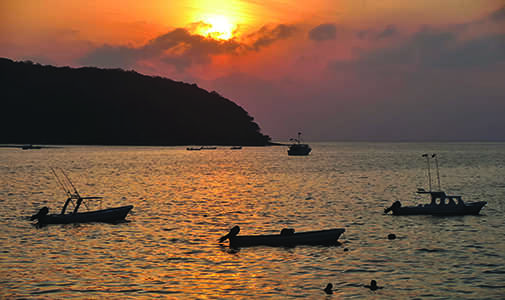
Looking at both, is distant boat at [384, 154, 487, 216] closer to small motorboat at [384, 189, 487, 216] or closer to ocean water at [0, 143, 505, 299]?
small motorboat at [384, 189, 487, 216]

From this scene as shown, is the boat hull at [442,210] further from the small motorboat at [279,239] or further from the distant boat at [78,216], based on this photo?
the distant boat at [78,216]

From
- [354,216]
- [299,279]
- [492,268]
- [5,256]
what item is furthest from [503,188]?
[5,256]

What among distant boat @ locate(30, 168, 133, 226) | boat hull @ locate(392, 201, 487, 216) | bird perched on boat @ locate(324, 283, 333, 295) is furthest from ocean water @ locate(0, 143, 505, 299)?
distant boat @ locate(30, 168, 133, 226)

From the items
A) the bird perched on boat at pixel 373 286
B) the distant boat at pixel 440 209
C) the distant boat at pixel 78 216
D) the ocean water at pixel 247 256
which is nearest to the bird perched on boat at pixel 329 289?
the ocean water at pixel 247 256

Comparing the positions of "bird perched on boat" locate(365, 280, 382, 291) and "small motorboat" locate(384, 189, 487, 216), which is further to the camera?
"small motorboat" locate(384, 189, 487, 216)

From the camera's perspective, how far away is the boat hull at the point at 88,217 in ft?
149

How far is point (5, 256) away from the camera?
33219 mm

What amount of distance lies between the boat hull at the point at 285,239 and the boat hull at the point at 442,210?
641 inches

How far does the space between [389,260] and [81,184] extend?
244ft

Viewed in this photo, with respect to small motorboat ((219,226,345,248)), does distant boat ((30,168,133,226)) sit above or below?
above

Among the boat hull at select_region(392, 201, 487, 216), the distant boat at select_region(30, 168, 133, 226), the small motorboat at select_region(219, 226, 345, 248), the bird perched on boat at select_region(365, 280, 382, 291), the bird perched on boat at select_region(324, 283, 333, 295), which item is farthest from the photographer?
the boat hull at select_region(392, 201, 487, 216)

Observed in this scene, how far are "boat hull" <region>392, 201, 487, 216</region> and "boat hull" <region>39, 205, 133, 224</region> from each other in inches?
1012

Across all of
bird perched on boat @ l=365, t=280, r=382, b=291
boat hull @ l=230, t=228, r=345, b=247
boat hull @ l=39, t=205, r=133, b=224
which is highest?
boat hull @ l=39, t=205, r=133, b=224

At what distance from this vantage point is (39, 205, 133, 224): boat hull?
45.3 metres
